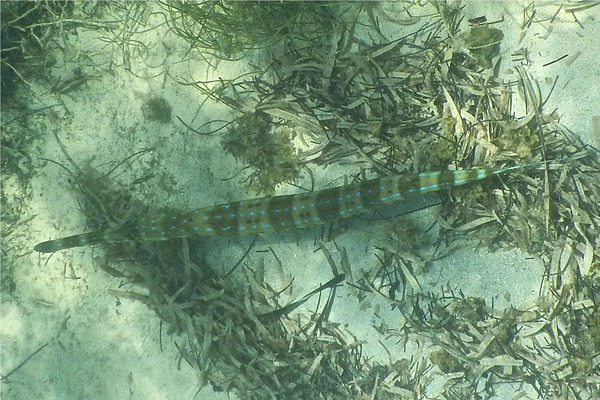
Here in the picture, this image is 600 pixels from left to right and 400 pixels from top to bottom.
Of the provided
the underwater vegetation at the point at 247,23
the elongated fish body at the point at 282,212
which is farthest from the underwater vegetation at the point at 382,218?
the elongated fish body at the point at 282,212

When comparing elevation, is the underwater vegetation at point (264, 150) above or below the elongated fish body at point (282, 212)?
above

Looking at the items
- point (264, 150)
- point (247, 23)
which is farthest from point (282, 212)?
point (247, 23)

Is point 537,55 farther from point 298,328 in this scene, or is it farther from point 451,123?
point 298,328

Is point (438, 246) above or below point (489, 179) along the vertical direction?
below

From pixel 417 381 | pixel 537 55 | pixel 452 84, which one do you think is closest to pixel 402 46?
pixel 452 84

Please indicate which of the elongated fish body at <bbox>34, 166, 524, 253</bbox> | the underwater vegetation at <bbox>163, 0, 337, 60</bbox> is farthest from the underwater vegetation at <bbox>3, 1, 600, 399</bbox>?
the elongated fish body at <bbox>34, 166, 524, 253</bbox>

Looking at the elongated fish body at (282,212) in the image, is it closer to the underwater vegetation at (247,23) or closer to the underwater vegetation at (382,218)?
the underwater vegetation at (382,218)
